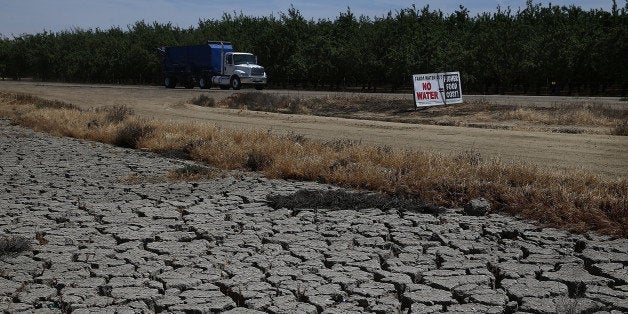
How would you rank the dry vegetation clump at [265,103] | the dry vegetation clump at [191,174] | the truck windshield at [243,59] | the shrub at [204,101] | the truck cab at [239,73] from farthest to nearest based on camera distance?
the truck windshield at [243,59] → the truck cab at [239,73] → the shrub at [204,101] → the dry vegetation clump at [265,103] → the dry vegetation clump at [191,174]

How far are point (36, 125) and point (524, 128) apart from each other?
14.9m

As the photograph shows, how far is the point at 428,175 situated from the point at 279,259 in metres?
4.12

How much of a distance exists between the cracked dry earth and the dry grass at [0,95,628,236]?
514 mm

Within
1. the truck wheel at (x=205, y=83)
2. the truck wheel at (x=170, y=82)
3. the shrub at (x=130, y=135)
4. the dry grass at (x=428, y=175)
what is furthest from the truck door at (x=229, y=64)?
the dry grass at (x=428, y=175)

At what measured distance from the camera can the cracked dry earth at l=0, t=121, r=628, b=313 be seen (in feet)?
18.9

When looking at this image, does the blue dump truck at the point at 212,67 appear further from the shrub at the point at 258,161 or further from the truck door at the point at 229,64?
the shrub at the point at 258,161

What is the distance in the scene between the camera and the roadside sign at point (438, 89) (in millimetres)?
28188

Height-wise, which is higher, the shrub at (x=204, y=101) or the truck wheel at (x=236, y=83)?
the truck wheel at (x=236, y=83)

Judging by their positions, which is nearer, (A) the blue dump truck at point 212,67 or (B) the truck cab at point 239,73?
(B) the truck cab at point 239,73

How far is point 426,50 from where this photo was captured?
163ft

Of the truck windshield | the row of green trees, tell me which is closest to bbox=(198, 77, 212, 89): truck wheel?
the truck windshield

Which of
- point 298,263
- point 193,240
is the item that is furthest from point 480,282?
point 193,240

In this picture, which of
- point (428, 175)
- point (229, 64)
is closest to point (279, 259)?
point (428, 175)

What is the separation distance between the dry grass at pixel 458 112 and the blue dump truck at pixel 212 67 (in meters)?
12.0
